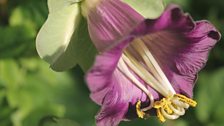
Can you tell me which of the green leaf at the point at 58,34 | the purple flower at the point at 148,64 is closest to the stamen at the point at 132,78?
the purple flower at the point at 148,64

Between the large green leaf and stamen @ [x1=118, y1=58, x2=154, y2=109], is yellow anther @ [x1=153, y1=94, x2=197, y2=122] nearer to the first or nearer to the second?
stamen @ [x1=118, y1=58, x2=154, y2=109]

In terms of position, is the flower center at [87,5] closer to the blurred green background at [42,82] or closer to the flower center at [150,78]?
the flower center at [150,78]

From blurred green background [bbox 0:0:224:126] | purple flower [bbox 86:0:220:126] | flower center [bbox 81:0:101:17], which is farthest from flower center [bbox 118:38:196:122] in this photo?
blurred green background [bbox 0:0:224:126]

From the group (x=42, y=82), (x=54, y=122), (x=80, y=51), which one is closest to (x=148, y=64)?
(x=80, y=51)

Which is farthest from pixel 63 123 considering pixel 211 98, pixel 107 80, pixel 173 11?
pixel 211 98

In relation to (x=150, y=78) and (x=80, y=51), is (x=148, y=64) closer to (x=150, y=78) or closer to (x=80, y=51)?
(x=150, y=78)

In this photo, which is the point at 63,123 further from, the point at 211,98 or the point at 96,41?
the point at 211,98
